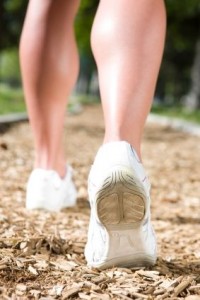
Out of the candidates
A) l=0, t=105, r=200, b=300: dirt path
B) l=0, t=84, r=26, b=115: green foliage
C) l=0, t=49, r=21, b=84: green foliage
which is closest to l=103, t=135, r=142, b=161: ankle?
l=0, t=105, r=200, b=300: dirt path

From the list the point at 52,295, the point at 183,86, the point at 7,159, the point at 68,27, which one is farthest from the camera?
the point at 183,86

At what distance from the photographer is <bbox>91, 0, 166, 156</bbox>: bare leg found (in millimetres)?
1532

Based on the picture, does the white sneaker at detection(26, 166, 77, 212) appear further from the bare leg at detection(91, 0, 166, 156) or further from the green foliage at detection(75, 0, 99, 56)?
the green foliage at detection(75, 0, 99, 56)

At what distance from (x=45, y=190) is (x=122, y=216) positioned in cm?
94

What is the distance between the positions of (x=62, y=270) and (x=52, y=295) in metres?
0.22

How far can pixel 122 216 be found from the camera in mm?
1467

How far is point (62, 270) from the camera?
5.31 ft

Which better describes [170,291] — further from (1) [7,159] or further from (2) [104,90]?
(1) [7,159]

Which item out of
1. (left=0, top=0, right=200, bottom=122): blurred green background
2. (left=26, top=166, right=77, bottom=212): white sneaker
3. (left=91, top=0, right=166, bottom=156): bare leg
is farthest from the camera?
(left=0, top=0, right=200, bottom=122): blurred green background

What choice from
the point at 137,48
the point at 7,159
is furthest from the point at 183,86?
the point at 137,48

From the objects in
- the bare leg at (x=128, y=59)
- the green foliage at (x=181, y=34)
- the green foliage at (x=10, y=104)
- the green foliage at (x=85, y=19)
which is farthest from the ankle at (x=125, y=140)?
the green foliage at (x=85, y=19)

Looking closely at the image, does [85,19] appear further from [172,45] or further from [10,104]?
[10,104]

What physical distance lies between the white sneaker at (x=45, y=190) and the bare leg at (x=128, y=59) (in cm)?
81

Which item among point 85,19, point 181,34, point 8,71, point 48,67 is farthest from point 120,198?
point 8,71
